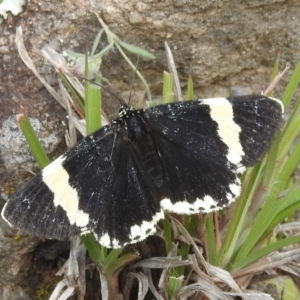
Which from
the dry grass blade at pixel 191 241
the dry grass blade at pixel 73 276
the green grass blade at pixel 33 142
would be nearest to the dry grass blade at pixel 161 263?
the dry grass blade at pixel 191 241

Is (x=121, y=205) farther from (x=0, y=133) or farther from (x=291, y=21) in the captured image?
(x=291, y=21)

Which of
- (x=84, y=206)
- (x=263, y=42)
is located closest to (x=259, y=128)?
(x=84, y=206)

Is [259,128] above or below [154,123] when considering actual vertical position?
below

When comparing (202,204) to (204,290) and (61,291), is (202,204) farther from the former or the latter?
(61,291)

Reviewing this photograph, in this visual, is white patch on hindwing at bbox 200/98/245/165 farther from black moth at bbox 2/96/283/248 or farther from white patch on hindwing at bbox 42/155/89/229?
white patch on hindwing at bbox 42/155/89/229

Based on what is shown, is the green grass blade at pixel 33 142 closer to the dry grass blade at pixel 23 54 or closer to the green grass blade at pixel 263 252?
the dry grass blade at pixel 23 54

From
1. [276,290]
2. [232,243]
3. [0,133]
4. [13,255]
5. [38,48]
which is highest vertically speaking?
[38,48]

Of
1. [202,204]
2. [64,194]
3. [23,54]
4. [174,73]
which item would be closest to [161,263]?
[202,204]

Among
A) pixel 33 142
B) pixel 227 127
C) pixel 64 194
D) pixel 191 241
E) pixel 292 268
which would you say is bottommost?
pixel 292 268
